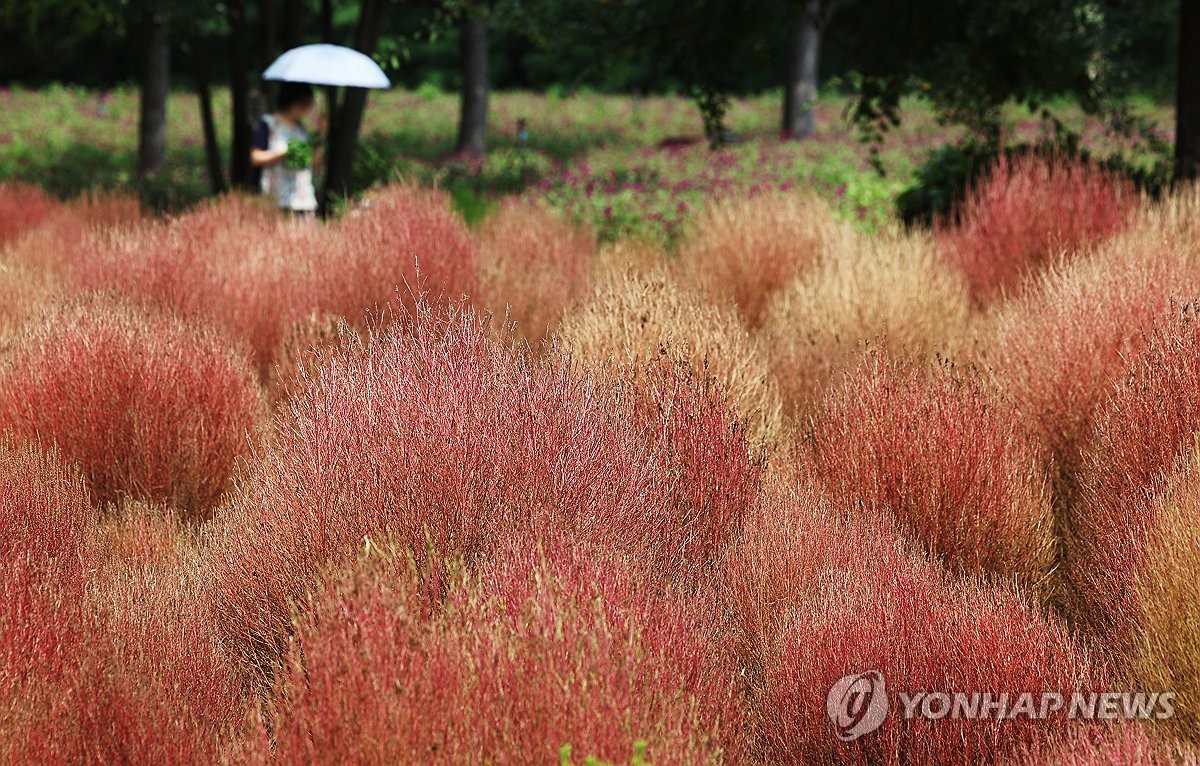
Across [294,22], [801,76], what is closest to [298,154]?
[294,22]

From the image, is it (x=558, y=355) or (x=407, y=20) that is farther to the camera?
(x=407, y=20)

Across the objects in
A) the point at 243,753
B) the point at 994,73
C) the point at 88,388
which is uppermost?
the point at 994,73

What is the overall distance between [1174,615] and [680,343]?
87.8 inches

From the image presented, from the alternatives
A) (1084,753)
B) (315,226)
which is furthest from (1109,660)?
(315,226)

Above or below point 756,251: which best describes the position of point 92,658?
below

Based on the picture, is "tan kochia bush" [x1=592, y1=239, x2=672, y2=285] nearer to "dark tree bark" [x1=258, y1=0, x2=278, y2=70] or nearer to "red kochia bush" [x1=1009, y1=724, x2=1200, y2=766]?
"red kochia bush" [x1=1009, y1=724, x2=1200, y2=766]

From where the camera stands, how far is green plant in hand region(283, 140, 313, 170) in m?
8.61

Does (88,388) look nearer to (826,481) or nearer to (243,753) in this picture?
(243,753)

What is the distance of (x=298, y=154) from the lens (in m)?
8.62

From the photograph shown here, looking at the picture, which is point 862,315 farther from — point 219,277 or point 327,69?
point 327,69

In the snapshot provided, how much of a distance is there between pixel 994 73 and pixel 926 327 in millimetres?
3885

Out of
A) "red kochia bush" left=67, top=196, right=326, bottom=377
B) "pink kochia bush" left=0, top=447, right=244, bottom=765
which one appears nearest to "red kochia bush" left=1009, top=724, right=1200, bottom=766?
"pink kochia bush" left=0, top=447, right=244, bottom=765

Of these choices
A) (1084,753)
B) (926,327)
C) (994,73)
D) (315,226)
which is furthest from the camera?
(994,73)

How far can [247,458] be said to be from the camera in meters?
4.74
